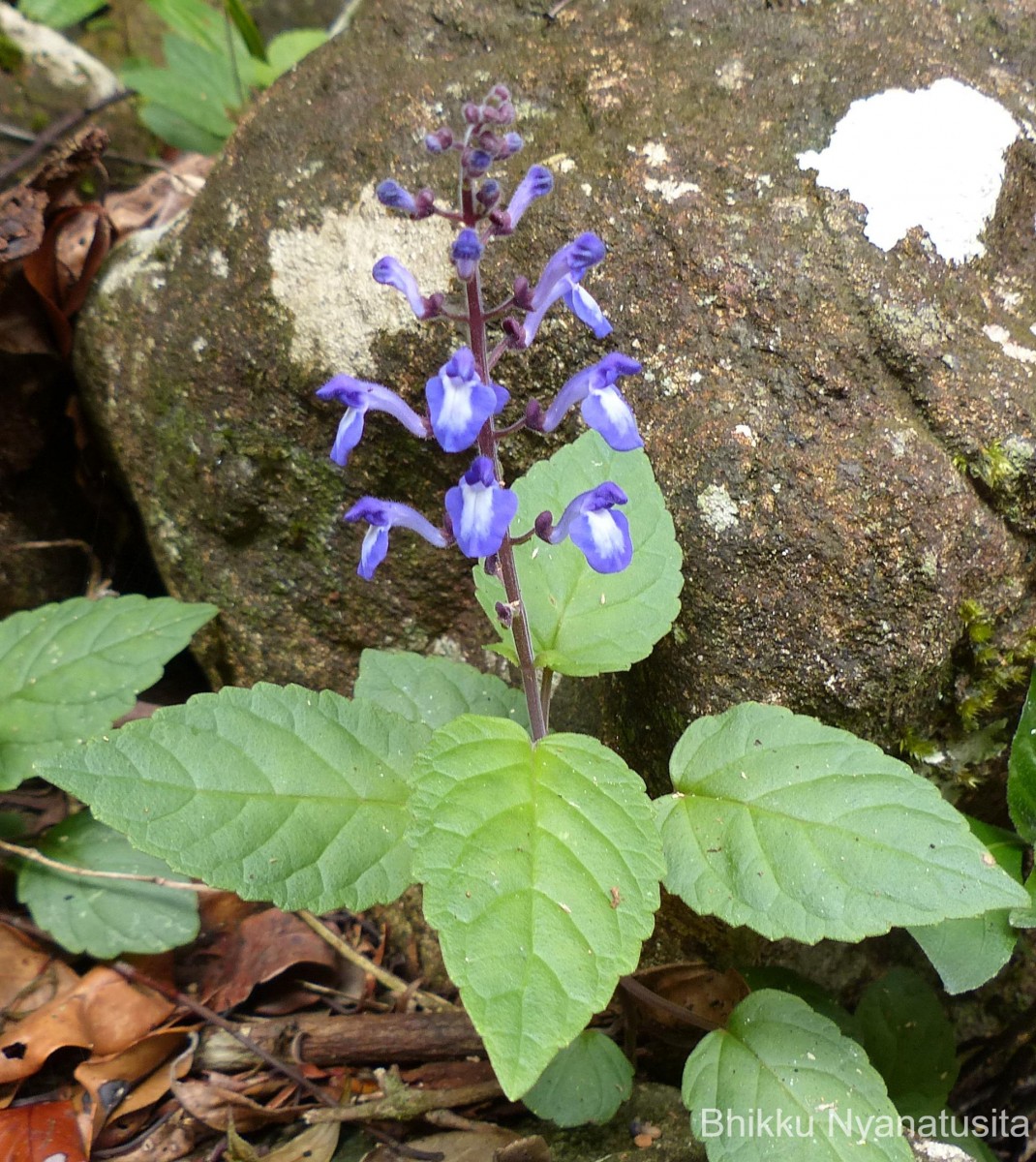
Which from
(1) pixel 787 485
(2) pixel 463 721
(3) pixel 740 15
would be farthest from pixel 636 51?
(2) pixel 463 721

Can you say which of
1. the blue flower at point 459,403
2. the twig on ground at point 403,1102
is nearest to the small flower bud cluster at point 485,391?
the blue flower at point 459,403

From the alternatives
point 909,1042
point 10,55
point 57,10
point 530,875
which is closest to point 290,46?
point 57,10

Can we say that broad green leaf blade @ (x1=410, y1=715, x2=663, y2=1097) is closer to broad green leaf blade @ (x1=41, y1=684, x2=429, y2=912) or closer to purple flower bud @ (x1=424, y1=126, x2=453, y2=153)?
broad green leaf blade @ (x1=41, y1=684, x2=429, y2=912)

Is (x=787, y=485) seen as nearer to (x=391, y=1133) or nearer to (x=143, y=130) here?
(x=391, y=1133)

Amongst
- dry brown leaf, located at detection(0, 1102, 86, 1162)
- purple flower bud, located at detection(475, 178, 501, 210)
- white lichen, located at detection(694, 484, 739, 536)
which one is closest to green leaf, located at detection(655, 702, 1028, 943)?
white lichen, located at detection(694, 484, 739, 536)

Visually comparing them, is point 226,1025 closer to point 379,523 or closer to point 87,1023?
point 87,1023
